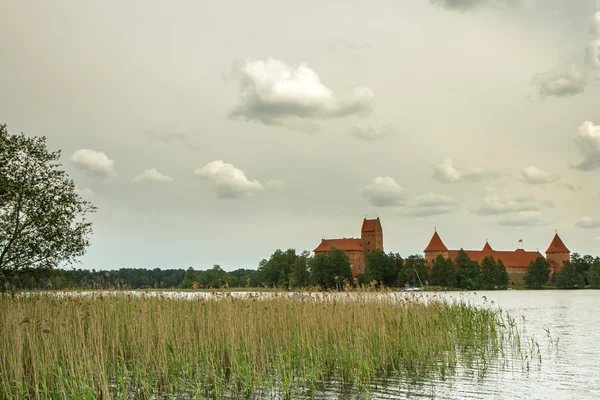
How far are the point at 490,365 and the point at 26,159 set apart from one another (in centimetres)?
1439

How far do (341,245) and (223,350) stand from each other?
108740 mm

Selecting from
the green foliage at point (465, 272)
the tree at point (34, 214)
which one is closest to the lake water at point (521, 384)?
the tree at point (34, 214)

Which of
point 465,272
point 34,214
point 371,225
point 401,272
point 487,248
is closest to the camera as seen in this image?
point 34,214

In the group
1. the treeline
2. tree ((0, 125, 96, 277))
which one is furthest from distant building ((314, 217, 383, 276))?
tree ((0, 125, 96, 277))

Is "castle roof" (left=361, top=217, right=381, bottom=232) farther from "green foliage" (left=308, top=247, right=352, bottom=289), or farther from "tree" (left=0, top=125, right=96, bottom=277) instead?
"tree" (left=0, top=125, right=96, bottom=277)

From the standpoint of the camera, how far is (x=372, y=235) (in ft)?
393

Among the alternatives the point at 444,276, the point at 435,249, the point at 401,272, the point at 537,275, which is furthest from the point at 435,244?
the point at 401,272

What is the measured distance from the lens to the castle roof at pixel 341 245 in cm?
11488

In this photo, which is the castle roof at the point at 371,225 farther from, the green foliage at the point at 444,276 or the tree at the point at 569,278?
the tree at the point at 569,278

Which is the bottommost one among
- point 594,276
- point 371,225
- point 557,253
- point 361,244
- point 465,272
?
point 594,276

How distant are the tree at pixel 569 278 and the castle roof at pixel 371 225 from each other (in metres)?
38.0

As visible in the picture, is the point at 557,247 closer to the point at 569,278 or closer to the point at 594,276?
the point at 569,278

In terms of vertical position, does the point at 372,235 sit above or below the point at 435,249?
above

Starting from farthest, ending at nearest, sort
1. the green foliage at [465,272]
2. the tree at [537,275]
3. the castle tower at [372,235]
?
the castle tower at [372,235] < the tree at [537,275] < the green foliage at [465,272]
